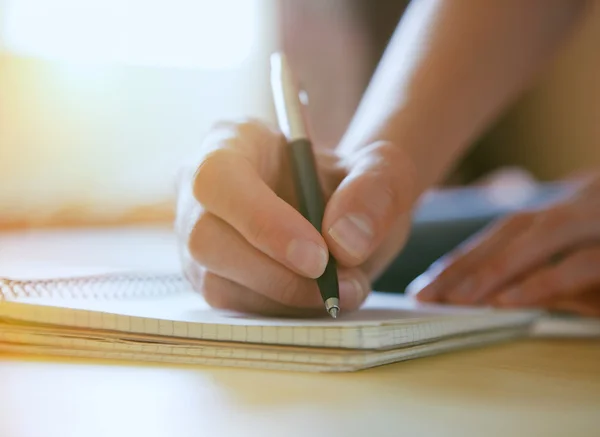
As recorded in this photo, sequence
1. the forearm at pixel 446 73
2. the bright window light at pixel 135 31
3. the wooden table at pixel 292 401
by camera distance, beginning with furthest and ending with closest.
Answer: the bright window light at pixel 135 31 < the forearm at pixel 446 73 < the wooden table at pixel 292 401

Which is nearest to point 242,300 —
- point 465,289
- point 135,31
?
point 465,289

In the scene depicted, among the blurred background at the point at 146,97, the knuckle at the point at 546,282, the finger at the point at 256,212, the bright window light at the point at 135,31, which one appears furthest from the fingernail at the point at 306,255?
the bright window light at the point at 135,31

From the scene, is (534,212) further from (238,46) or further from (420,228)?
(238,46)

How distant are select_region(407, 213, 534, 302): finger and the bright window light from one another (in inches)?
45.0

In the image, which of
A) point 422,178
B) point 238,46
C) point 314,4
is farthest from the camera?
point 314,4

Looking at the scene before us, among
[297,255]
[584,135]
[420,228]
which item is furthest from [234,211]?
[584,135]

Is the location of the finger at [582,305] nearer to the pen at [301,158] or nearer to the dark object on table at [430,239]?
the dark object on table at [430,239]

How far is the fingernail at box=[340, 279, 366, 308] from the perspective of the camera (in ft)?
1.34

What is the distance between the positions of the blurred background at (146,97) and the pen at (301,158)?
0.64 m

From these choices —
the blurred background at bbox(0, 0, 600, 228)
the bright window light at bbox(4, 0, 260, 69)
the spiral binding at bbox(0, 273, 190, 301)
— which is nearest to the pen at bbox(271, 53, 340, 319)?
the spiral binding at bbox(0, 273, 190, 301)

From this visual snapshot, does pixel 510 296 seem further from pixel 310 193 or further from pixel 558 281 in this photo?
pixel 310 193

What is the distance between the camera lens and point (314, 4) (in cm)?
215

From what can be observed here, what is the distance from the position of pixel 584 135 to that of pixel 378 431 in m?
1.87

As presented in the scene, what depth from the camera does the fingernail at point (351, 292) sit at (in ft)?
1.34
